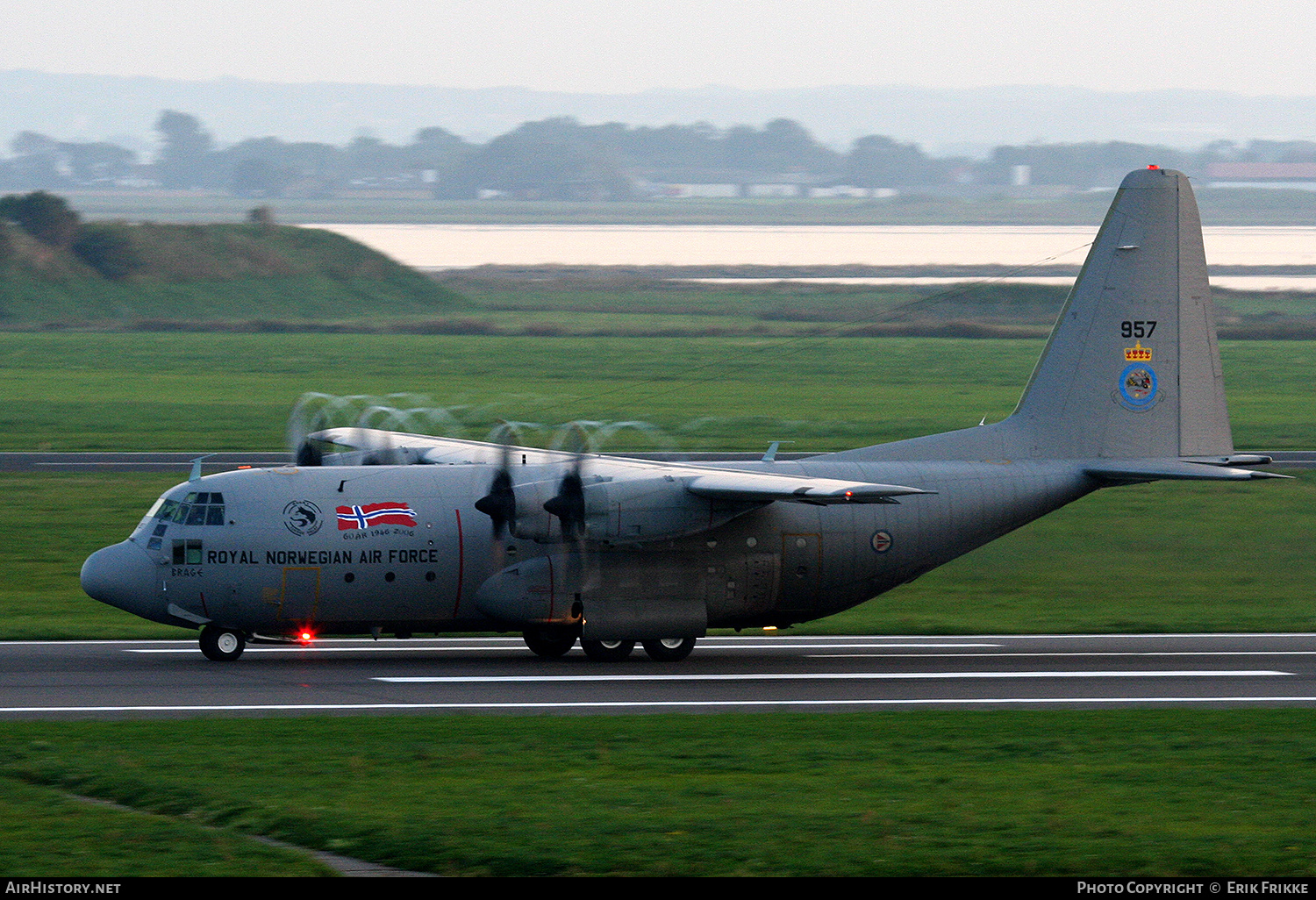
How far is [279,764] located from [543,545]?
8.06 meters

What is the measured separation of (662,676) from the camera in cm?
2353

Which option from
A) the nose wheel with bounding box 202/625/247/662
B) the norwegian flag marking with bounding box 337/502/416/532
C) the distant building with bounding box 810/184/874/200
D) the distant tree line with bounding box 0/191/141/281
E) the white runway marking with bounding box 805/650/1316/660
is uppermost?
the distant building with bounding box 810/184/874/200

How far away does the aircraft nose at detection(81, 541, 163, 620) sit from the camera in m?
23.4

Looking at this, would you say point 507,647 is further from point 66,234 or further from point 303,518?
point 66,234

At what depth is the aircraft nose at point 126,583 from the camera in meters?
23.4

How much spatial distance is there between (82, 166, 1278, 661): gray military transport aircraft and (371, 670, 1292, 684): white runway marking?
1.02m

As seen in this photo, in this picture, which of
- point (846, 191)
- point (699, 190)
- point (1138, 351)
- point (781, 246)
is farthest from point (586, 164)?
point (1138, 351)

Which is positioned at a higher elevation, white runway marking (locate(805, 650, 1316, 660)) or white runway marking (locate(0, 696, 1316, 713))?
white runway marking (locate(0, 696, 1316, 713))

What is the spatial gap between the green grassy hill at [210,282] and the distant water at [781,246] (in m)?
3.55

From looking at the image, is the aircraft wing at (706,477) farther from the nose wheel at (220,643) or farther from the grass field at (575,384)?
the grass field at (575,384)

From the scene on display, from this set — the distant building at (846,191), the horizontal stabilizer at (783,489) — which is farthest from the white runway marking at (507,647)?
the distant building at (846,191)

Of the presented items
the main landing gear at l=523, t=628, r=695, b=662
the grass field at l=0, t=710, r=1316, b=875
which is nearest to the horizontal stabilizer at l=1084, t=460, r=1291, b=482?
the grass field at l=0, t=710, r=1316, b=875

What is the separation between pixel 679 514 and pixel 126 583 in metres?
8.46

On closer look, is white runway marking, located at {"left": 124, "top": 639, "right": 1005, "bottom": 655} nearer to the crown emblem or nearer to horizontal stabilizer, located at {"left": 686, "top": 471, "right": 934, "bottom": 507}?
horizontal stabilizer, located at {"left": 686, "top": 471, "right": 934, "bottom": 507}
